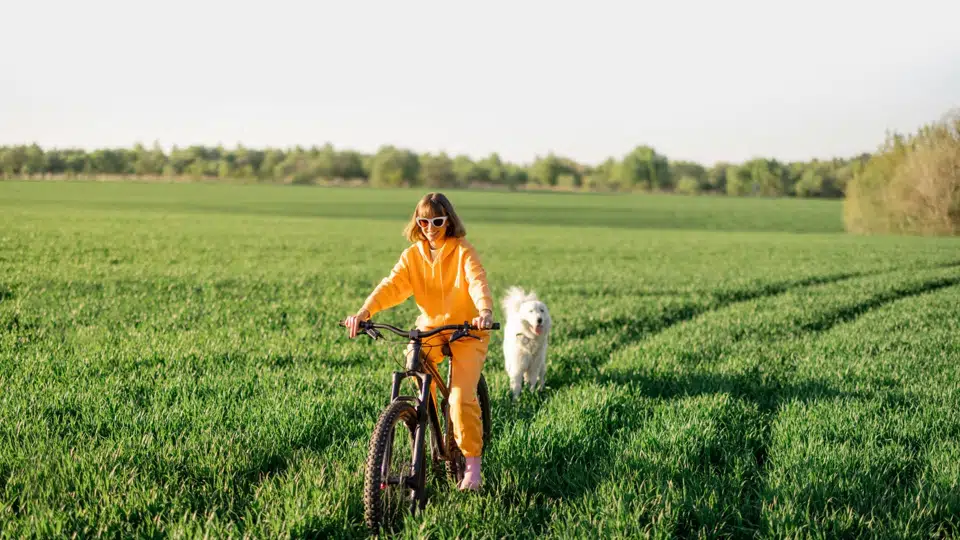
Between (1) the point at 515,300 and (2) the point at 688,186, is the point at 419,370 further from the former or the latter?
(2) the point at 688,186

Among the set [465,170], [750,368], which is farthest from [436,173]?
[750,368]

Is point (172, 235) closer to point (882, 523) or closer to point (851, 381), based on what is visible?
point (851, 381)

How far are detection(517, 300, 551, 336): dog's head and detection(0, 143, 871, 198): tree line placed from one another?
10982 cm

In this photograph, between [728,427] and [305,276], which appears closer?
[728,427]

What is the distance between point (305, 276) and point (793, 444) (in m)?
16.5

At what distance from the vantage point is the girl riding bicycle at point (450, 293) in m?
4.77

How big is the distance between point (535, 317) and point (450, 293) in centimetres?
296

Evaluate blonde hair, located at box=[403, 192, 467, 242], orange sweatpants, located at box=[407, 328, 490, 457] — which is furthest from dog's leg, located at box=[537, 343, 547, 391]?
blonde hair, located at box=[403, 192, 467, 242]

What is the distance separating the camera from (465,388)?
15.7 feet

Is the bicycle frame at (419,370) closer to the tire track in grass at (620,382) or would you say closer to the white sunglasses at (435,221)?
the white sunglasses at (435,221)

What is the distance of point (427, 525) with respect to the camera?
4320 mm

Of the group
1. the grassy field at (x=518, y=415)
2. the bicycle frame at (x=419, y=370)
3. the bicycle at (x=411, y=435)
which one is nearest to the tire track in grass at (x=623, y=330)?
the grassy field at (x=518, y=415)

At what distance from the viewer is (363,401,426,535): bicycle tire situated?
407 cm

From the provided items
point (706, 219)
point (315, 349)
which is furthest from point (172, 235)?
point (706, 219)
